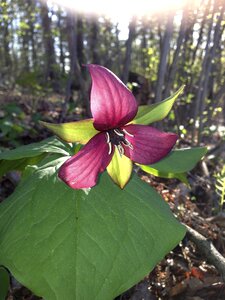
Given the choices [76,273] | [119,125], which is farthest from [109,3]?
[76,273]

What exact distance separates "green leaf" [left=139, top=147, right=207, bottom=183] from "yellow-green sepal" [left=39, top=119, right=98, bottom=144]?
1.50 ft

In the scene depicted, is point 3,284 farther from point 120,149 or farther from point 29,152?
point 120,149

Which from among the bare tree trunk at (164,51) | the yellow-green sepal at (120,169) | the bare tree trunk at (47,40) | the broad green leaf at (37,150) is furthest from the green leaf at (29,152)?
the bare tree trunk at (47,40)

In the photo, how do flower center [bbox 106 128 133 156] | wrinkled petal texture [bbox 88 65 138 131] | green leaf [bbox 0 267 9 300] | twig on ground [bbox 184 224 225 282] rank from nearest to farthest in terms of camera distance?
wrinkled petal texture [bbox 88 65 138 131] → flower center [bbox 106 128 133 156] → green leaf [bbox 0 267 9 300] → twig on ground [bbox 184 224 225 282]

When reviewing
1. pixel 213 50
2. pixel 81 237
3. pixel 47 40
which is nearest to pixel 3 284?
pixel 81 237

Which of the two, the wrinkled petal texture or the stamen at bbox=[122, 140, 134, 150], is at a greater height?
the wrinkled petal texture

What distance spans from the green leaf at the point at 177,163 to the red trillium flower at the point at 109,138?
352mm

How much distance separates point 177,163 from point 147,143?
42cm

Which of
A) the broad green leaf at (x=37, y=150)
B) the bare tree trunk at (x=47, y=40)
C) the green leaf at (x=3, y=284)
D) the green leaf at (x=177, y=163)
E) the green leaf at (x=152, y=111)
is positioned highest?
the green leaf at (x=152, y=111)

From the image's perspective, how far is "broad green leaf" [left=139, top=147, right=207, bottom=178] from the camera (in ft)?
4.84

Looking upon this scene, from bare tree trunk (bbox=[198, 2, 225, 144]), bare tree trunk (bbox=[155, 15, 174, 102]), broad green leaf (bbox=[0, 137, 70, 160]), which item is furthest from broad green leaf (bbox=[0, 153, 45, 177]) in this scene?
bare tree trunk (bbox=[198, 2, 225, 144])

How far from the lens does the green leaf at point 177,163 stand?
4.84ft

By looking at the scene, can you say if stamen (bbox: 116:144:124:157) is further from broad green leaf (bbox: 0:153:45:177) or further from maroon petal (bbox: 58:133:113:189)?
broad green leaf (bbox: 0:153:45:177)

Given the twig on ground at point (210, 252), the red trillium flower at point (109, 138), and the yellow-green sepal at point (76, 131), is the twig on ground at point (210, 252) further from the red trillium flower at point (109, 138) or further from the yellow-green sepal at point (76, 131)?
the yellow-green sepal at point (76, 131)
